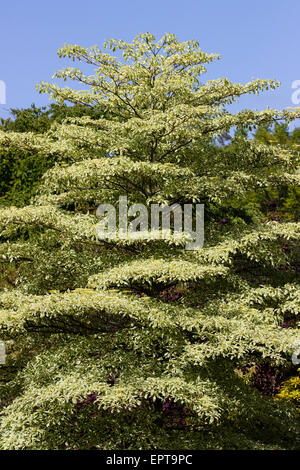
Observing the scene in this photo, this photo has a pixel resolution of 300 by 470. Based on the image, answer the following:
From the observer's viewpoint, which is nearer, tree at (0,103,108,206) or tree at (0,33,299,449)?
tree at (0,33,299,449)

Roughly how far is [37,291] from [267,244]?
403 cm

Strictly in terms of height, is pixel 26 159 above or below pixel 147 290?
above

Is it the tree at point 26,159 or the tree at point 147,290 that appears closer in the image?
the tree at point 147,290

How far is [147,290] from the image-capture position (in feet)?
28.9

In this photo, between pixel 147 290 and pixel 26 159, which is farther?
pixel 26 159

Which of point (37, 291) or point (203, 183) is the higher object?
point (203, 183)

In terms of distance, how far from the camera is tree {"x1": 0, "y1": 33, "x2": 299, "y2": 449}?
22.5 feet

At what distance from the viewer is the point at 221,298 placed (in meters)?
8.47

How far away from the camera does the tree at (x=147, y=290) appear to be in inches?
270
